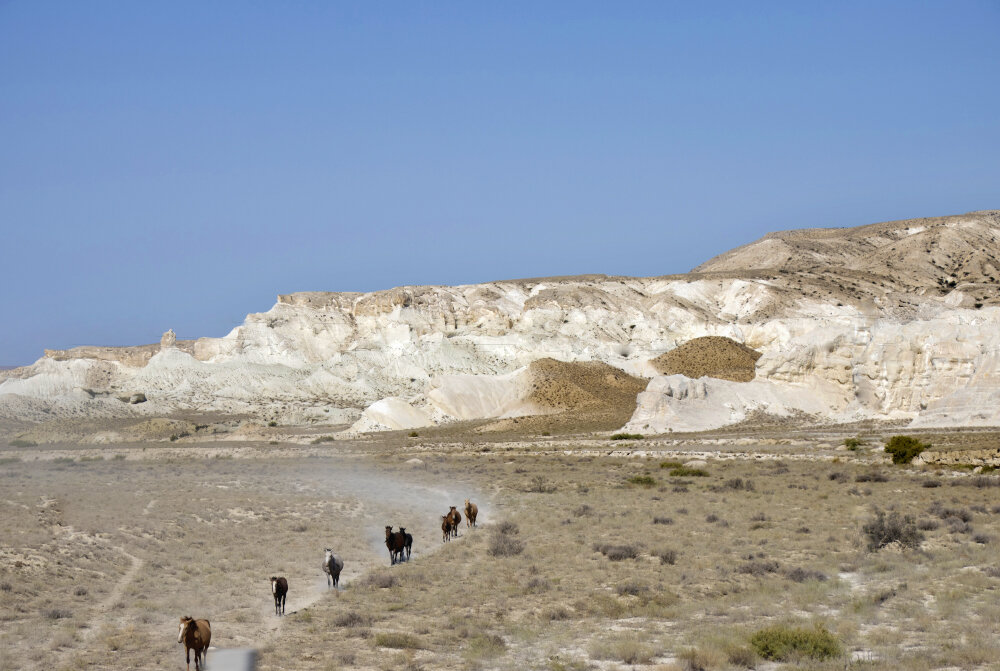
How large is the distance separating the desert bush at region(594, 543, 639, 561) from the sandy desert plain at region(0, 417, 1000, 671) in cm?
4

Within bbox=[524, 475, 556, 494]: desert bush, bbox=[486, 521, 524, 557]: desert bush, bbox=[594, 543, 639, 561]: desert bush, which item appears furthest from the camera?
bbox=[524, 475, 556, 494]: desert bush

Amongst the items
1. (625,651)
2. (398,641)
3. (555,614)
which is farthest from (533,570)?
(625,651)

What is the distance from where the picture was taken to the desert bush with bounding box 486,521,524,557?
59.1 ft

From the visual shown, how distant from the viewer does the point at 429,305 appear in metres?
110

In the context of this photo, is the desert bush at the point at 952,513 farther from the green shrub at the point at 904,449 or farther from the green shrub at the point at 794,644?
the green shrub at the point at 904,449

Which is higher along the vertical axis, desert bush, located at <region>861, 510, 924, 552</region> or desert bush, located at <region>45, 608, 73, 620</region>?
desert bush, located at <region>45, 608, 73, 620</region>

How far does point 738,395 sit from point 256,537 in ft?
120

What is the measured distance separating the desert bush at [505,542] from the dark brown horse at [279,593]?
5.16 metres

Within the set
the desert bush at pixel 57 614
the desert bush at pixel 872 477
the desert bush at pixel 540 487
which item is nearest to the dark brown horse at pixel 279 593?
the desert bush at pixel 57 614

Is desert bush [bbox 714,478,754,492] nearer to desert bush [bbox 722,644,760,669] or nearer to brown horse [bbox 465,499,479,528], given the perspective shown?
brown horse [bbox 465,499,479,528]

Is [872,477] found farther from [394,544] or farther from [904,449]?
[394,544]

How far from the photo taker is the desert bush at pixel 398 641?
11.6m

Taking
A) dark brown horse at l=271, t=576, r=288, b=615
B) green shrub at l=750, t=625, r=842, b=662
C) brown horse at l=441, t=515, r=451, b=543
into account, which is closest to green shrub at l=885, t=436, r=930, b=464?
brown horse at l=441, t=515, r=451, b=543

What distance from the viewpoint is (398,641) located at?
11.6m
